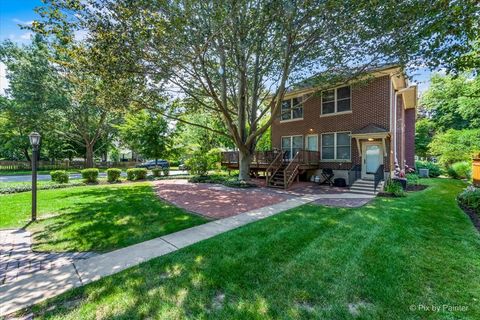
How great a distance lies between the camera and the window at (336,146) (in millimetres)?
13292

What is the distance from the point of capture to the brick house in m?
11.9

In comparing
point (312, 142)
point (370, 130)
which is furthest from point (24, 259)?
point (312, 142)

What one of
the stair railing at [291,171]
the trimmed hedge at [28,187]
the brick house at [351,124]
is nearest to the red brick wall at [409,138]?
the brick house at [351,124]

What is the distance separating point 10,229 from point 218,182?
9711 mm

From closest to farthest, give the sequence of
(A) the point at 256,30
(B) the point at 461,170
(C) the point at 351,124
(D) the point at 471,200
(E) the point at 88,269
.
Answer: (E) the point at 88,269 → (D) the point at 471,200 → (A) the point at 256,30 → (C) the point at 351,124 → (B) the point at 461,170

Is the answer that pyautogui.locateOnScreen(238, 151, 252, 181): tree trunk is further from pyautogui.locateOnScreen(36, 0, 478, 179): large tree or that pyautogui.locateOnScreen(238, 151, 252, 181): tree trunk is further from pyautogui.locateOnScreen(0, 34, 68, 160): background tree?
pyautogui.locateOnScreen(0, 34, 68, 160): background tree

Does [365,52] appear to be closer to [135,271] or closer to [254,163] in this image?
[254,163]

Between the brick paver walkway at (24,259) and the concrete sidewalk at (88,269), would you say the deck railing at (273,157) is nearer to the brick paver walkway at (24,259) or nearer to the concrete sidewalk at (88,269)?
the concrete sidewalk at (88,269)

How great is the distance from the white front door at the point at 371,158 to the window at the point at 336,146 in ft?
2.79

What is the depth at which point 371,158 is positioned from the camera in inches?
493

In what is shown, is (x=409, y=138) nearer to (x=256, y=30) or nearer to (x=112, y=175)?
(x=256, y=30)

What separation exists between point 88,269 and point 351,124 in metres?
13.5

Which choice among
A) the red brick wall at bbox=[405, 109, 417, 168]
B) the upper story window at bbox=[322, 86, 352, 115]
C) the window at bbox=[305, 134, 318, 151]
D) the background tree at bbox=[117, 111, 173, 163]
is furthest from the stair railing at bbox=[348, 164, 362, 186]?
the background tree at bbox=[117, 111, 173, 163]

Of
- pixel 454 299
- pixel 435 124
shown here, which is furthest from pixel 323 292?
pixel 435 124
